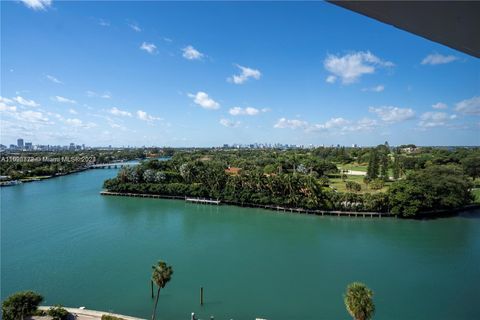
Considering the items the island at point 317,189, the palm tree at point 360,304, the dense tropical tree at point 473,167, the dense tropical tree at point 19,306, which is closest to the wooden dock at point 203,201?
the island at point 317,189

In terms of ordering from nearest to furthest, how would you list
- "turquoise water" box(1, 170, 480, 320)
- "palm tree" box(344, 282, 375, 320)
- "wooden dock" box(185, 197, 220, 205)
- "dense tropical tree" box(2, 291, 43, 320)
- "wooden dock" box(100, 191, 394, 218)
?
"palm tree" box(344, 282, 375, 320)
"dense tropical tree" box(2, 291, 43, 320)
"turquoise water" box(1, 170, 480, 320)
"wooden dock" box(100, 191, 394, 218)
"wooden dock" box(185, 197, 220, 205)

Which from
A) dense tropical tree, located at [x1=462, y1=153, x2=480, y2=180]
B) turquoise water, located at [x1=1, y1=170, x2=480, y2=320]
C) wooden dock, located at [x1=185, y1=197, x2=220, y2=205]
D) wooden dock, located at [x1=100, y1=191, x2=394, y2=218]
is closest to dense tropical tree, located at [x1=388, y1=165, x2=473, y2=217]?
turquoise water, located at [x1=1, y1=170, x2=480, y2=320]

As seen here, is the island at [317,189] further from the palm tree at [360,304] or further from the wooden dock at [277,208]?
the palm tree at [360,304]

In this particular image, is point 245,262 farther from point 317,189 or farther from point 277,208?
point 317,189

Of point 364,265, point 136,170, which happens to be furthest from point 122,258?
point 136,170

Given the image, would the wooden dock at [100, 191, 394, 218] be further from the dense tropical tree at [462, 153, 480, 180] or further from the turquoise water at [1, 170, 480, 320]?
the dense tropical tree at [462, 153, 480, 180]

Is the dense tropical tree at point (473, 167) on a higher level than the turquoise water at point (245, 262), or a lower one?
higher

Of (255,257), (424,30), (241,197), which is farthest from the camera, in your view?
(241,197)

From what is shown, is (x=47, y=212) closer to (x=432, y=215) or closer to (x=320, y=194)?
(x=320, y=194)
